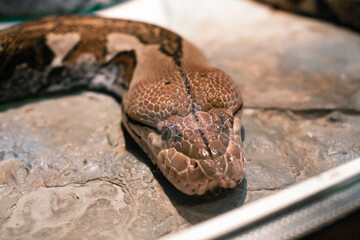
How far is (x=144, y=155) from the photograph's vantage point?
2646mm

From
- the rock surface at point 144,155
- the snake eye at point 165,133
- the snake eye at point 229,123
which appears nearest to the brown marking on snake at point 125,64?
the rock surface at point 144,155

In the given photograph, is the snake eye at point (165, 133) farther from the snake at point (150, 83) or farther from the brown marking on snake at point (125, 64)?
the brown marking on snake at point (125, 64)

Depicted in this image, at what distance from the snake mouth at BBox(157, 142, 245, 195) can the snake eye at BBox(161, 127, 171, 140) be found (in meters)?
0.18

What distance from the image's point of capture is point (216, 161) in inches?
80.5

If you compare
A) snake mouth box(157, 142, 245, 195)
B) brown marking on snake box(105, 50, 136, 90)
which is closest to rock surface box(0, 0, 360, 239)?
snake mouth box(157, 142, 245, 195)

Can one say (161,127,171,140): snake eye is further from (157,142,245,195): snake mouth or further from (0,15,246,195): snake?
(157,142,245,195): snake mouth

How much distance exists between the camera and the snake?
211cm

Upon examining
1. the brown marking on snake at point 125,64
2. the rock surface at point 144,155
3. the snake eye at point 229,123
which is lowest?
the rock surface at point 144,155

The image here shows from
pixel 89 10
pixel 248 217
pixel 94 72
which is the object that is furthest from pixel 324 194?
pixel 89 10

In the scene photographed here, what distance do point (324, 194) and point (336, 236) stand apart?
0.97 ft

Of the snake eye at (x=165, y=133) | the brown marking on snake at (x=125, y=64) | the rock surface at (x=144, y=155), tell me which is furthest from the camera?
the brown marking on snake at (x=125, y=64)

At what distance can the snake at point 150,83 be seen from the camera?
2.11m

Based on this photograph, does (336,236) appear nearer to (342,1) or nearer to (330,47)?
(330,47)

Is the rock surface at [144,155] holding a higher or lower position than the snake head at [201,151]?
lower
